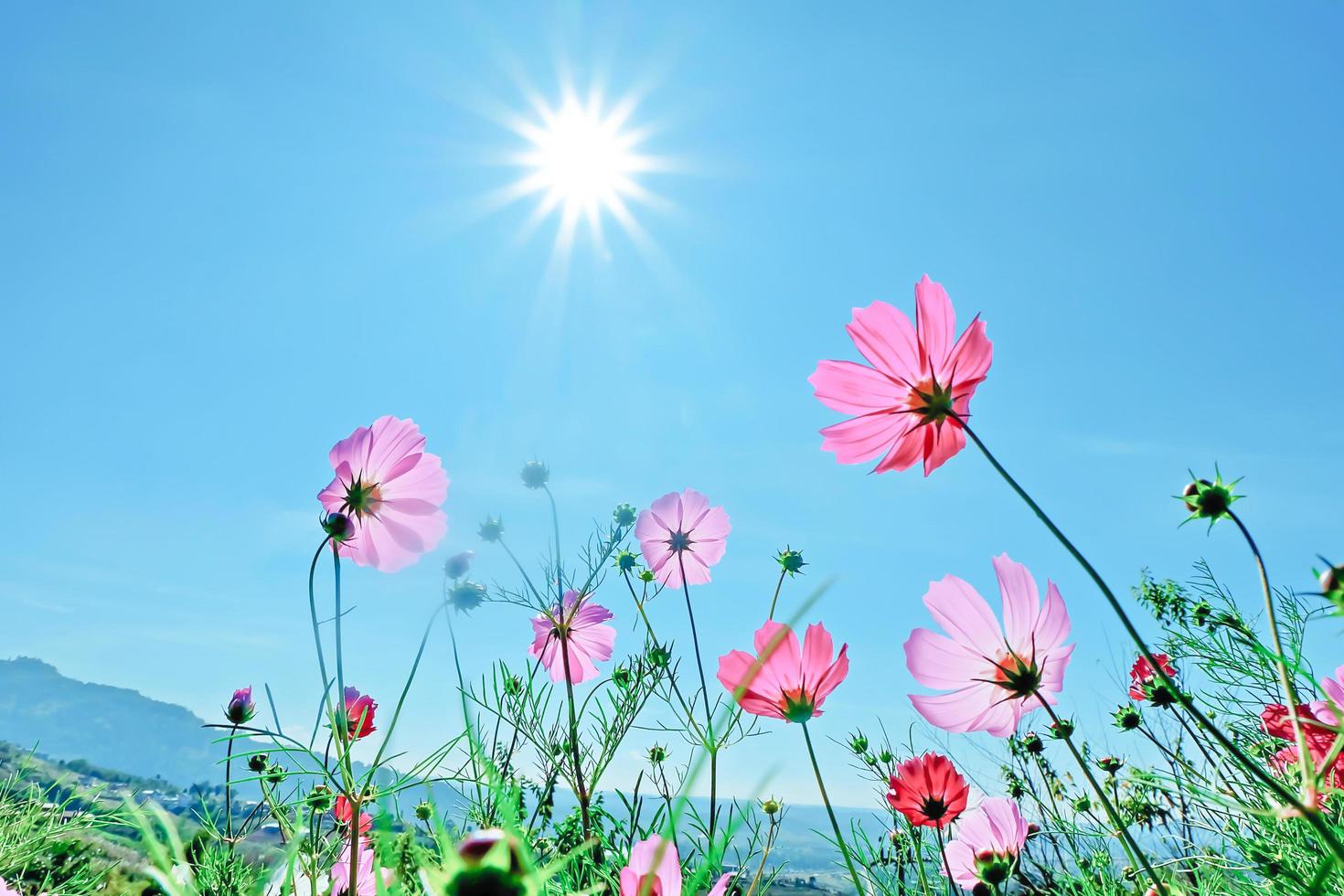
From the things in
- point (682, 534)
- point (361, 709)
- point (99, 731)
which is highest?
point (99, 731)

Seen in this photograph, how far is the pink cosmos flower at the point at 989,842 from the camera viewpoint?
115 cm

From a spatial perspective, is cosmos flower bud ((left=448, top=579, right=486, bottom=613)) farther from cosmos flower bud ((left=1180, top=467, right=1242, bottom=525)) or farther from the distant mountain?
the distant mountain

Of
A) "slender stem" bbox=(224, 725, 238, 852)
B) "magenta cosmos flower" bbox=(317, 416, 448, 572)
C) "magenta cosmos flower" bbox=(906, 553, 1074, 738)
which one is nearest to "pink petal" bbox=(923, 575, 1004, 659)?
"magenta cosmos flower" bbox=(906, 553, 1074, 738)

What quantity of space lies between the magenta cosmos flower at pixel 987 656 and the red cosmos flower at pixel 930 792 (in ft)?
1.67

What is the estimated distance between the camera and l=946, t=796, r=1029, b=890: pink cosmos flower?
1.15m

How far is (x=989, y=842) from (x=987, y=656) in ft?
2.07

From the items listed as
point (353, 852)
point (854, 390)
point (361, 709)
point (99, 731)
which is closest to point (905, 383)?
point (854, 390)

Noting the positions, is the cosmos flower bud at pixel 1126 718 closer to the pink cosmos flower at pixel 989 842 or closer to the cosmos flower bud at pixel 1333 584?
the pink cosmos flower at pixel 989 842

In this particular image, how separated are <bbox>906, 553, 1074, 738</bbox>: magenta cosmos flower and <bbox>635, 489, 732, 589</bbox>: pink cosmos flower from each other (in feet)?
5.04

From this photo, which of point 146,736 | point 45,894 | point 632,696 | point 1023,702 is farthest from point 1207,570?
point 146,736

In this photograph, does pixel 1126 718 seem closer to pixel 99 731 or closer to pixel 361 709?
pixel 361 709

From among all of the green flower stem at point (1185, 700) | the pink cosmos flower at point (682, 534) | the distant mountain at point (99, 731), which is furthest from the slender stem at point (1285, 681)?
the distant mountain at point (99, 731)

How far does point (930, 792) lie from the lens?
3.95 ft

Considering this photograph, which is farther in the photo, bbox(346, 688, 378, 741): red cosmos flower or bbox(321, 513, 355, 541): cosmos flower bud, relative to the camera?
bbox(346, 688, 378, 741): red cosmos flower
